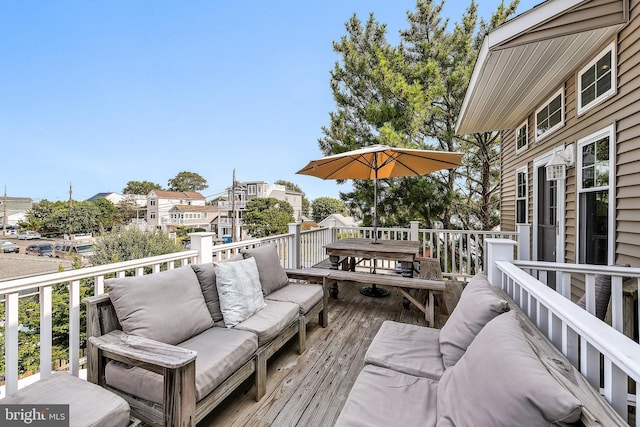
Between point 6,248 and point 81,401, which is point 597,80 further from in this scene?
point 6,248

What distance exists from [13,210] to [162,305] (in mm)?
29486

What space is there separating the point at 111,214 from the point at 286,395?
3375cm

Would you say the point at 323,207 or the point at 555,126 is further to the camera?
the point at 323,207

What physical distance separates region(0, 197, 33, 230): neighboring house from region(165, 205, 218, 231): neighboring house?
36.7 feet

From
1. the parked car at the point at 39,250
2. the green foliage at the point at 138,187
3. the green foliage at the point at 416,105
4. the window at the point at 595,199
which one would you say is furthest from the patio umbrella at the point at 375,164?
the green foliage at the point at 138,187

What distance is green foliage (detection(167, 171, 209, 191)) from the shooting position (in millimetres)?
47219

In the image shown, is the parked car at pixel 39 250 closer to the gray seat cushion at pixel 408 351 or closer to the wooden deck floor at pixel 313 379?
the wooden deck floor at pixel 313 379

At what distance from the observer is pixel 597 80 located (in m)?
3.19

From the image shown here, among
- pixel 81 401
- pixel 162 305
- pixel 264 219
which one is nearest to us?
pixel 81 401

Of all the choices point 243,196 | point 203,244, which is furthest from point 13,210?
point 203,244

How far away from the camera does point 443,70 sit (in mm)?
8531

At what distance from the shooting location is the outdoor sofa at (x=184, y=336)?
1.41 meters

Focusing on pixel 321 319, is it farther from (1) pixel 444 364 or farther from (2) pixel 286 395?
(1) pixel 444 364

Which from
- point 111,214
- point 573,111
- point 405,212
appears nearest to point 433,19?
point 405,212
